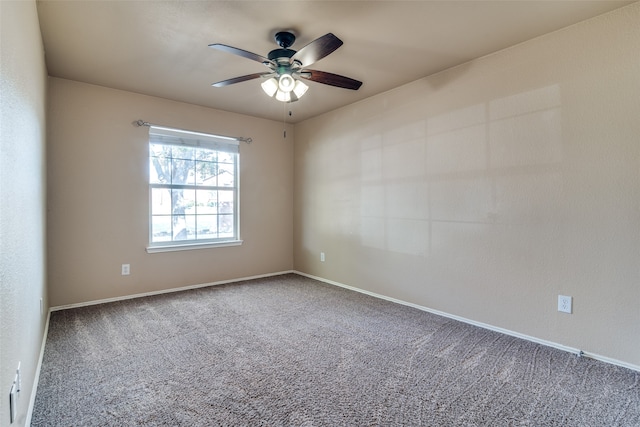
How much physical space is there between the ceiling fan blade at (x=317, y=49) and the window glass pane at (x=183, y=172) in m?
2.38

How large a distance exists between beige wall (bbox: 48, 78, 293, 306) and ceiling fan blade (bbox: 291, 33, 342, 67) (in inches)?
92.8

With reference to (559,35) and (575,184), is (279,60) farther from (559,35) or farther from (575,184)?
(575,184)

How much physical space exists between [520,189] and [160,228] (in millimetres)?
3883

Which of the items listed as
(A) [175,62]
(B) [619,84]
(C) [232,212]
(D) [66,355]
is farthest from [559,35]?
(D) [66,355]

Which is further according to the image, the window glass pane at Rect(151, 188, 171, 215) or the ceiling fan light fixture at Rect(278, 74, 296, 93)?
the window glass pane at Rect(151, 188, 171, 215)

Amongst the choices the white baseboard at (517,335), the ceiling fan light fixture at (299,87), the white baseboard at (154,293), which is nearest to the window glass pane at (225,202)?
the white baseboard at (154,293)

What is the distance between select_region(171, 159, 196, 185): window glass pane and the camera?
4027 millimetres

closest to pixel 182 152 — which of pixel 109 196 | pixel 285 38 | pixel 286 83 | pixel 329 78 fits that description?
pixel 109 196

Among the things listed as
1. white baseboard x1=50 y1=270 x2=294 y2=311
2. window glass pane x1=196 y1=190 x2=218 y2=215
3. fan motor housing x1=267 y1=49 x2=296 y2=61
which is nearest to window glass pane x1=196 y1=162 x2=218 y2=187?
window glass pane x1=196 y1=190 x2=218 y2=215

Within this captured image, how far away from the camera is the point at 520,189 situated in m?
2.62

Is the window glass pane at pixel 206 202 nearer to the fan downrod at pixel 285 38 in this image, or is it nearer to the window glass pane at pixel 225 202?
the window glass pane at pixel 225 202

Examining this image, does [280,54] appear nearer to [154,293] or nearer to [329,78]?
[329,78]

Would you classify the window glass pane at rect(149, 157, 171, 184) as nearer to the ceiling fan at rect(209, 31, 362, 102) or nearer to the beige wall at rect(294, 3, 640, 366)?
the ceiling fan at rect(209, 31, 362, 102)

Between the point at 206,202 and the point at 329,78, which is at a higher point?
the point at 329,78
